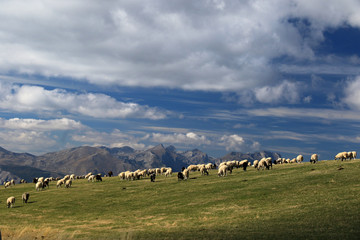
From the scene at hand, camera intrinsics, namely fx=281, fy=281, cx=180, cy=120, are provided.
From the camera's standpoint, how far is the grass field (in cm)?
2313

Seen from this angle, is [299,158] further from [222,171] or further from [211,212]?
[211,212]

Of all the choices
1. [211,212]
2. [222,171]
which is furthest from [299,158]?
[211,212]

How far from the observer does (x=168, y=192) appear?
167ft

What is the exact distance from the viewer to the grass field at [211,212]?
23128 mm

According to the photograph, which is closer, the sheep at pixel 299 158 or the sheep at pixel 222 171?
the sheep at pixel 222 171

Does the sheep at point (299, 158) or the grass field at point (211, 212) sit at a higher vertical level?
the sheep at point (299, 158)

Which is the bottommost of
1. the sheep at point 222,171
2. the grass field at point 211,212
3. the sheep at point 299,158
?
the grass field at point 211,212

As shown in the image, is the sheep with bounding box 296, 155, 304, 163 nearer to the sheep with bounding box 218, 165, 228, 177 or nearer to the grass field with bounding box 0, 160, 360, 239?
the sheep with bounding box 218, 165, 228, 177

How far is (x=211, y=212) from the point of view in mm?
33438

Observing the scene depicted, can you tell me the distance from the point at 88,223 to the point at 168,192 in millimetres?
18453

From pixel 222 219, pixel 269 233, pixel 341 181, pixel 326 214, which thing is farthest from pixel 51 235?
pixel 341 181

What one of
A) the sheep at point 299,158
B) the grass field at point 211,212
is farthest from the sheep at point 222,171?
the sheep at point 299,158

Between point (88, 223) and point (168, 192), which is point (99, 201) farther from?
point (88, 223)

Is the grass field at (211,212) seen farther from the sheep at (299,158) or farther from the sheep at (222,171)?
the sheep at (299,158)
